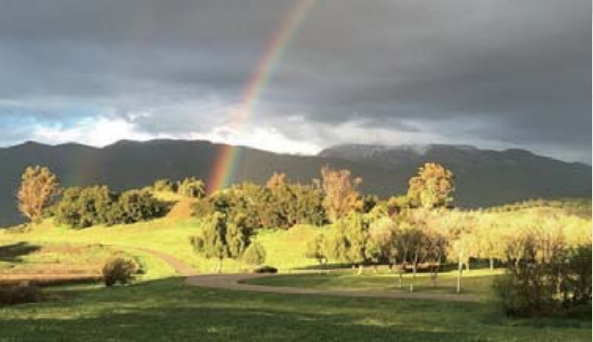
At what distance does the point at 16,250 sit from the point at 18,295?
3438 inches

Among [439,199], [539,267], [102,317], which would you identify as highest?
[439,199]

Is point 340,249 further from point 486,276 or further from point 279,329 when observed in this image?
point 279,329

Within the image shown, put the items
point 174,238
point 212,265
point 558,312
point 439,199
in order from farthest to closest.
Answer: point 439,199, point 174,238, point 212,265, point 558,312

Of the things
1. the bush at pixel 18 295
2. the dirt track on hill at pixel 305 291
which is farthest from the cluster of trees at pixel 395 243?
the bush at pixel 18 295

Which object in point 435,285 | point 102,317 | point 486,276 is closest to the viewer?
point 102,317

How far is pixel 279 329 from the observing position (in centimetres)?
3434

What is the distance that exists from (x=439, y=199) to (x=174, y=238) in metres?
64.0

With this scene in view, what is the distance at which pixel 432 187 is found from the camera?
181 m

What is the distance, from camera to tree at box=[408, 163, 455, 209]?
580 feet

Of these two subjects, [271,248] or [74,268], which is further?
[271,248]

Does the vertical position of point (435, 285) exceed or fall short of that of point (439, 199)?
it falls short

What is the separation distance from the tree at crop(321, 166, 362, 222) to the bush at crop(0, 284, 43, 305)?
390 ft

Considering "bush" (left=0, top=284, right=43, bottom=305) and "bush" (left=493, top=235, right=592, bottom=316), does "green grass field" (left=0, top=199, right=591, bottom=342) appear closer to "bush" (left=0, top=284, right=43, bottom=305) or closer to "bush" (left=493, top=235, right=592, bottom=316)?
"bush" (left=493, top=235, right=592, bottom=316)

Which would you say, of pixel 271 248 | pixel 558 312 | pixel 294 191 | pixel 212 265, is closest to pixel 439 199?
pixel 294 191
